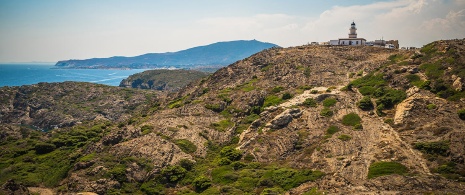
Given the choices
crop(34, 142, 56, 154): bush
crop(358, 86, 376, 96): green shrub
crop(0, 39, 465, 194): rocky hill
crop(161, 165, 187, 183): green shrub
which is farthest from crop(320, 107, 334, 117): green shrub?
crop(34, 142, 56, 154): bush

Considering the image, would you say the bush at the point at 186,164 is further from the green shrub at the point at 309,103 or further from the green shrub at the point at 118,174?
the green shrub at the point at 309,103

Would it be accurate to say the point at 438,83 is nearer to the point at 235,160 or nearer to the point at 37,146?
the point at 235,160

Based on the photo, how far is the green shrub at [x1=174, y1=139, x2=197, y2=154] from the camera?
48416 mm

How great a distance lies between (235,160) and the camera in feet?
145

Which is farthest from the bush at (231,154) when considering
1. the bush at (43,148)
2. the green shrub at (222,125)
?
the bush at (43,148)

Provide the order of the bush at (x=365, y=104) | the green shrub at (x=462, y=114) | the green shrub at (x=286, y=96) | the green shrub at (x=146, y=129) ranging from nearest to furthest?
1. the green shrub at (x=462, y=114)
2. the green shrub at (x=146, y=129)
3. the bush at (x=365, y=104)
4. the green shrub at (x=286, y=96)

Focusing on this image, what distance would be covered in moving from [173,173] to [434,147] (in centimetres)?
2990

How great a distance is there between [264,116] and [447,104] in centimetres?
2562

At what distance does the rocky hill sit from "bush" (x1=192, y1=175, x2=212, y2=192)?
0.38 ft

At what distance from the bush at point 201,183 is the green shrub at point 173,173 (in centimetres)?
301

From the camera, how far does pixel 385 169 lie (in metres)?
33.6

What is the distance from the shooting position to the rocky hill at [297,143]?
34.2 meters

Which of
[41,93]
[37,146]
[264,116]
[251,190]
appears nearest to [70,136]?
[37,146]

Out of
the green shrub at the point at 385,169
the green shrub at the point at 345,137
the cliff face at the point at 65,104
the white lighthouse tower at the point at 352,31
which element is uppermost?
the white lighthouse tower at the point at 352,31
